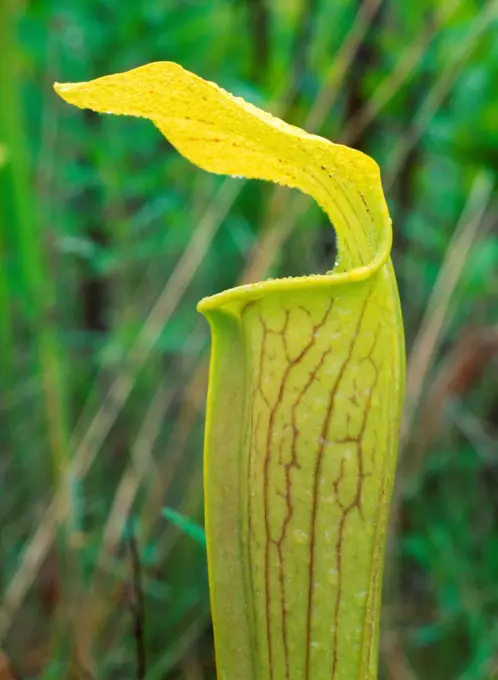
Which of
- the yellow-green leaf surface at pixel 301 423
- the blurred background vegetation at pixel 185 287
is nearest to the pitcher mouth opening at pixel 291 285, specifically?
the yellow-green leaf surface at pixel 301 423

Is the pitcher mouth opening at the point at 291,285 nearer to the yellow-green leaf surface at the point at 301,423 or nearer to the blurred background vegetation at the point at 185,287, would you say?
the yellow-green leaf surface at the point at 301,423

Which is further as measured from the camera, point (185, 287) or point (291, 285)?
point (185, 287)

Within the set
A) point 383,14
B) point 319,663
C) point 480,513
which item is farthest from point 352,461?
point 383,14

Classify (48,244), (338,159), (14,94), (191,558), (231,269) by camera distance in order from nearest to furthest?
(338,159), (14,94), (48,244), (191,558), (231,269)

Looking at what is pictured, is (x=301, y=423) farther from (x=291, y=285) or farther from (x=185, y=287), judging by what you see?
(x=185, y=287)

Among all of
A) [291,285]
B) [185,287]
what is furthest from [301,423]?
[185,287]

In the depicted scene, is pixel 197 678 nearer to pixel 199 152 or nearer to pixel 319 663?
pixel 319 663

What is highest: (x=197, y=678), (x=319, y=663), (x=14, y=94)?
(x=14, y=94)
